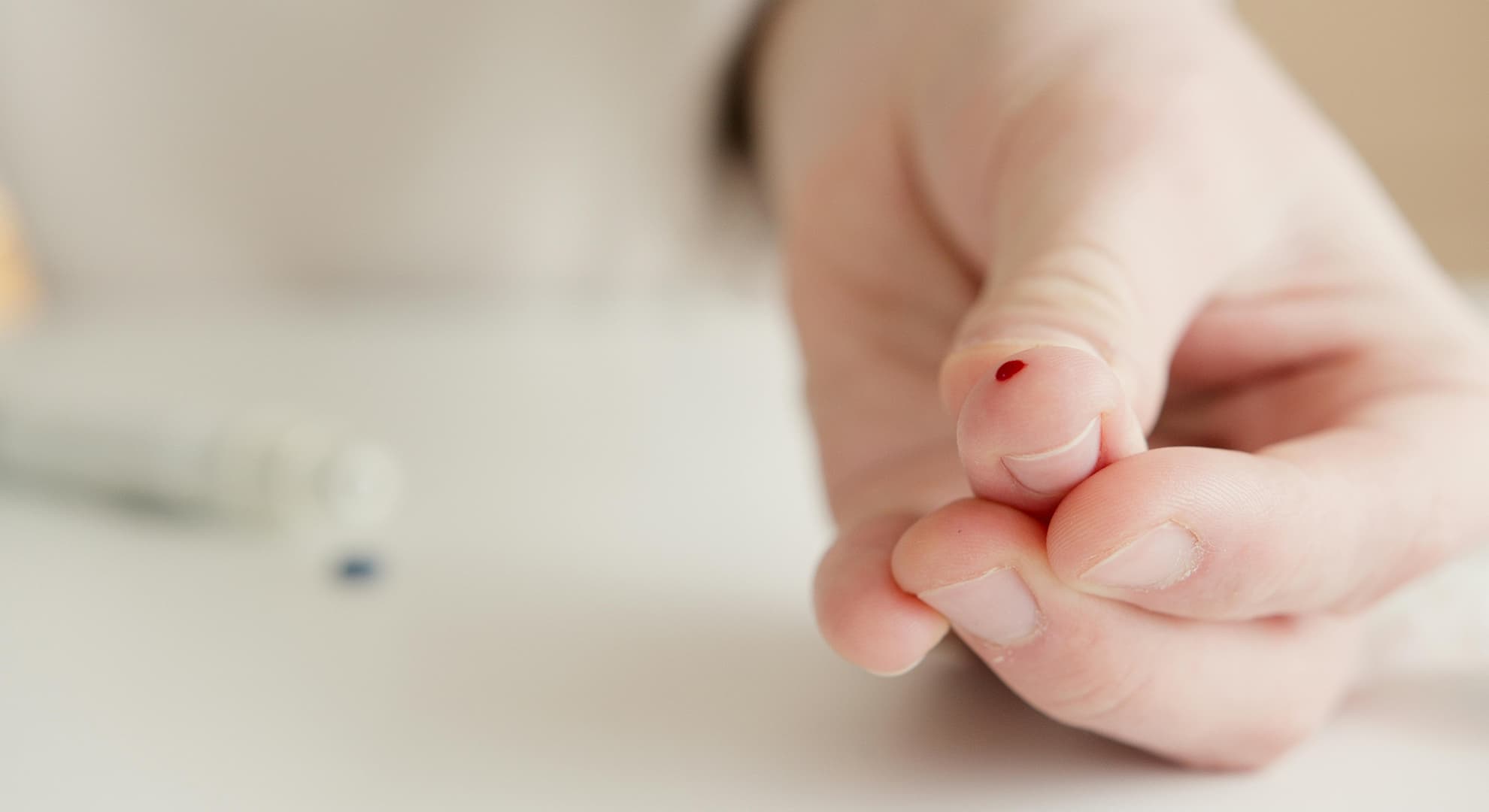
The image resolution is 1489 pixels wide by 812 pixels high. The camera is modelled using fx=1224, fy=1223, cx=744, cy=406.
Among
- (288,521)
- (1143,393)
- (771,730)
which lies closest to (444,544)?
(288,521)

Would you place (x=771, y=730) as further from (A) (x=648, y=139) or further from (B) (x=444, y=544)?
(A) (x=648, y=139)

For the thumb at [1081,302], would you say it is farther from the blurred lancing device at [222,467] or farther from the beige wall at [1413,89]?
the beige wall at [1413,89]

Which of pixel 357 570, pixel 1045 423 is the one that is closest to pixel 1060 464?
pixel 1045 423

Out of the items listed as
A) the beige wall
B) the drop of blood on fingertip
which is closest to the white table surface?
the drop of blood on fingertip

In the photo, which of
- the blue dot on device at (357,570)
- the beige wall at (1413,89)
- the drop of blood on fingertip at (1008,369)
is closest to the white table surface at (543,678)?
the blue dot on device at (357,570)

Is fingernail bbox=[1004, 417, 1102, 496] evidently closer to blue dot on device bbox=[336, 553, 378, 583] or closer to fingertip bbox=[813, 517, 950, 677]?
fingertip bbox=[813, 517, 950, 677]

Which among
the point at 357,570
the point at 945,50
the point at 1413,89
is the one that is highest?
the point at 1413,89

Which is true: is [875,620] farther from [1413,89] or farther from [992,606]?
[1413,89]
